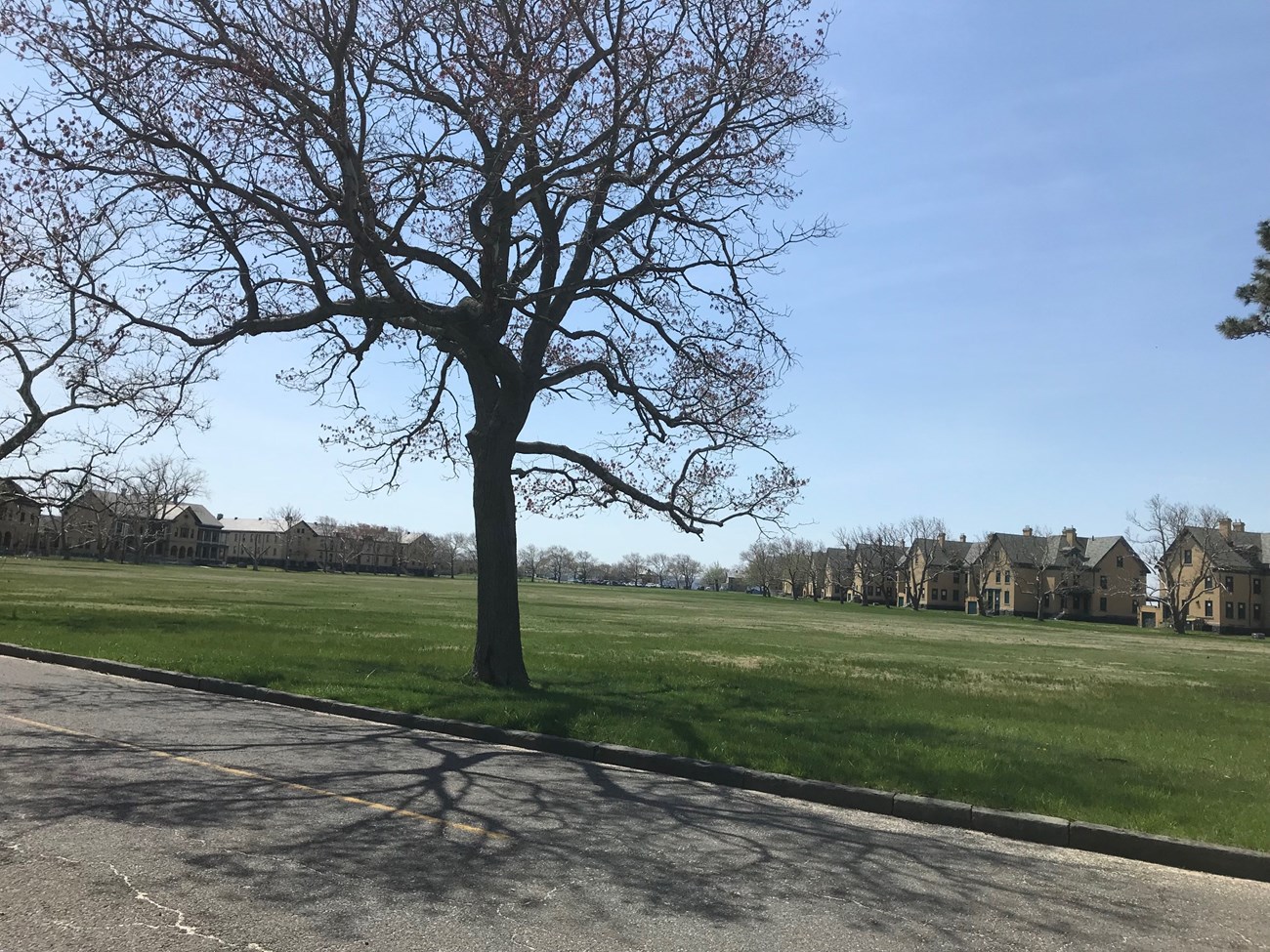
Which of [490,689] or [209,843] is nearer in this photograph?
[209,843]

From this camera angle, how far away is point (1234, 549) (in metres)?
86.6

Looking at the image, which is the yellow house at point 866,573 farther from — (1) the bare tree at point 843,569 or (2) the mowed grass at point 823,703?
(2) the mowed grass at point 823,703

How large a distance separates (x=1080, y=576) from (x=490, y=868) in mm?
108563

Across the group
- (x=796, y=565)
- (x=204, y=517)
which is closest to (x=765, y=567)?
(x=796, y=565)

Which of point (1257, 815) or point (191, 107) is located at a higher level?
point (191, 107)

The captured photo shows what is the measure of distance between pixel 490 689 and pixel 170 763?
555cm

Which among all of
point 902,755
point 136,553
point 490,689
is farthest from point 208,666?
point 136,553

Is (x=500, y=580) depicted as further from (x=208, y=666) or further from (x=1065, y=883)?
(x=1065, y=883)

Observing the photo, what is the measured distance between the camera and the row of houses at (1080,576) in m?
84.8

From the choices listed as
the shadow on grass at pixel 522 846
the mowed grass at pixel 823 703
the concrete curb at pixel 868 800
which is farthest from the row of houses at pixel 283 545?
the shadow on grass at pixel 522 846

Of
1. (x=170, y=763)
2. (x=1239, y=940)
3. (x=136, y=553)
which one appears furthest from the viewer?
(x=136, y=553)

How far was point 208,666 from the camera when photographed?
14.0 metres

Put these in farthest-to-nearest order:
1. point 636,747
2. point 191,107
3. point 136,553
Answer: point 136,553 → point 191,107 → point 636,747

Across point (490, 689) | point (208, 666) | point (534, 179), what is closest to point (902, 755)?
point (490, 689)
